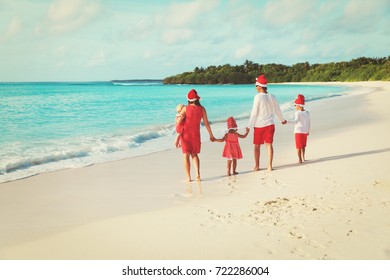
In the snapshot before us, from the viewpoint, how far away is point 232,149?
6.03 metres

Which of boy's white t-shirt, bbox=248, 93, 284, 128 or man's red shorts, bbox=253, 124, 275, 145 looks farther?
man's red shorts, bbox=253, 124, 275, 145

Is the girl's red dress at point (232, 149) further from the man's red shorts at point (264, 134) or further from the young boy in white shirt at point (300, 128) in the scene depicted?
the young boy in white shirt at point (300, 128)

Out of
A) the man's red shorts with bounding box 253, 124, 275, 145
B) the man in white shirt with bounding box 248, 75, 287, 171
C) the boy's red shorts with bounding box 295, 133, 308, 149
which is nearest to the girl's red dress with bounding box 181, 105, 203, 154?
the man in white shirt with bounding box 248, 75, 287, 171

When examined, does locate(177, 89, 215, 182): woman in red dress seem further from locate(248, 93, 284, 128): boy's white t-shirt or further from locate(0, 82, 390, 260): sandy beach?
locate(248, 93, 284, 128): boy's white t-shirt

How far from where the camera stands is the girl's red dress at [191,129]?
5469mm

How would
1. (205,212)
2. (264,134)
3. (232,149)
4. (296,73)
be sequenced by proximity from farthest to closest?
1. (296,73)
2. (264,134)
3. (232,149)
4. (205,212)

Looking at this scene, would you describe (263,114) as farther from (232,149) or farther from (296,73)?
(296,73)

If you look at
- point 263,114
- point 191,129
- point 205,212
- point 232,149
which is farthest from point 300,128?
point 205,212

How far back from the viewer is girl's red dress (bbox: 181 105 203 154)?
547 cm

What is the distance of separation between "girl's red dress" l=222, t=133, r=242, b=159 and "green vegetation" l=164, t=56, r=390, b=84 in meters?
48.6

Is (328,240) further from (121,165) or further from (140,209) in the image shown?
(121,165)

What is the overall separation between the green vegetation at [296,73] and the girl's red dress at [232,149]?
48.6 metres

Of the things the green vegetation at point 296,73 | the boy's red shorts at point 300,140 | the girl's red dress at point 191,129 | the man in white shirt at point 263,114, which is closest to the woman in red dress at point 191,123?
the girl's red dress at point 191,129

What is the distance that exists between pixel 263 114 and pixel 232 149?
2.17 feet
